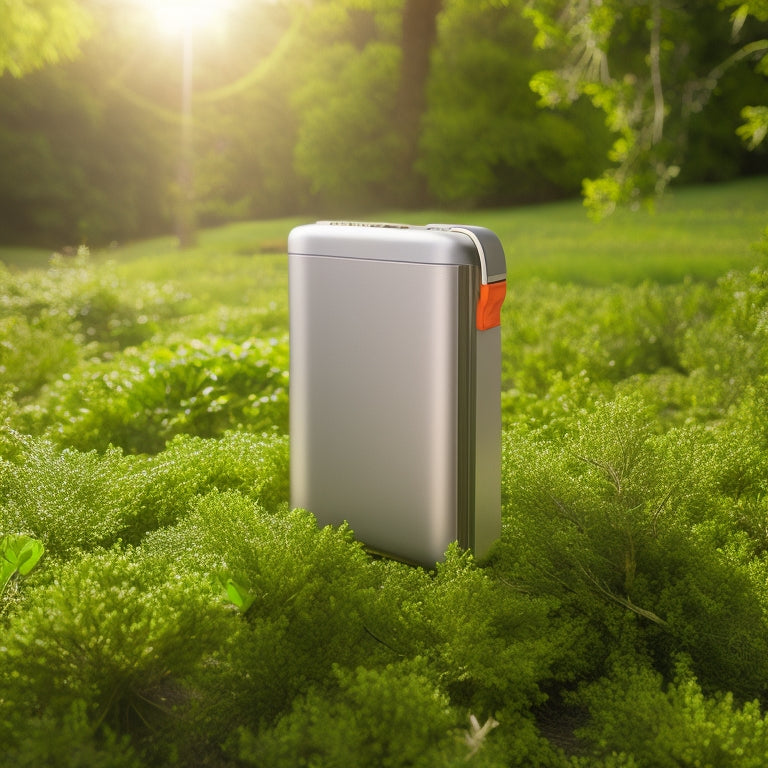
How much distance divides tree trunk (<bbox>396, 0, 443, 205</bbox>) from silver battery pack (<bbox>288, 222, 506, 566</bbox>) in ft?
65.0

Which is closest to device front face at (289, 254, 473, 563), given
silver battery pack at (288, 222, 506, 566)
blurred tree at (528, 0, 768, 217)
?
silver battery pack at (288, 222, 506, 566)

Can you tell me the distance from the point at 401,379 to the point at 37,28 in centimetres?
933

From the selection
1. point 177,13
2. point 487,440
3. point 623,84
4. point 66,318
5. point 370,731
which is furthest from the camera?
point 177,13

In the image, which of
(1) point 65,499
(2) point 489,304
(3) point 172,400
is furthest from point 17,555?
(3) point 172,400

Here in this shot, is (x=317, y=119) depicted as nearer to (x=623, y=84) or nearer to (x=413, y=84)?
(x=413, y=84)

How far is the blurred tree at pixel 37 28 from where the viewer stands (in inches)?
393

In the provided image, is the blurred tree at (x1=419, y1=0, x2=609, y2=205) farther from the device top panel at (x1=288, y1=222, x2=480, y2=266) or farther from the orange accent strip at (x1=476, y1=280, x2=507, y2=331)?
the orange accent strip at (x1=476, y1=280, x2=507, y2=331)

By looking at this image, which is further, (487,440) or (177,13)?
(177,13)

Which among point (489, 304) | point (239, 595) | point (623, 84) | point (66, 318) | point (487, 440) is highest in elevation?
point (623, 84)

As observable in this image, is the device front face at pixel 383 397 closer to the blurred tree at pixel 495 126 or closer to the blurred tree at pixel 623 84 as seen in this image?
the blurred tree at pixel 623 84

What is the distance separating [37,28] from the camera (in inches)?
403

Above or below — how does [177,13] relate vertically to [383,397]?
above

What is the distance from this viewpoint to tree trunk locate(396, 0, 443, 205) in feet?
73.5

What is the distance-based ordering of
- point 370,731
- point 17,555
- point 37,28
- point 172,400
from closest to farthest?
1. point 370,731
2. point 17,555
3. point 172,400
4. point 37,28
